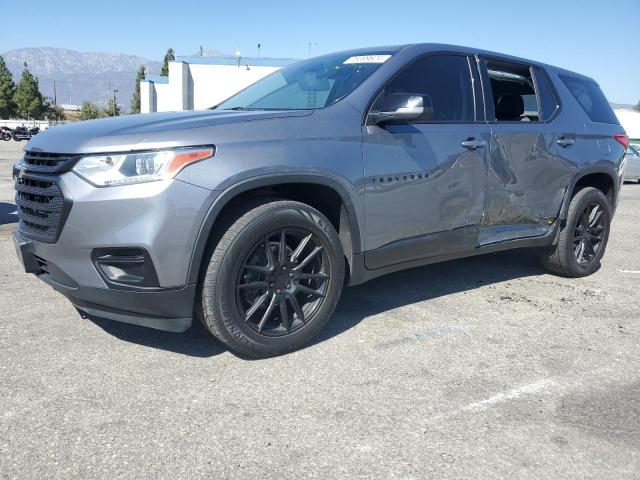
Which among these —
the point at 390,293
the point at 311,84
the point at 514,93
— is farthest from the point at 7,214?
the point at 514,93

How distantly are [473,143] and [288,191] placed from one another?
144 cm

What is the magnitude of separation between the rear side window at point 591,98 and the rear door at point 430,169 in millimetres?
1466

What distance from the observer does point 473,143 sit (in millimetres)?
3824

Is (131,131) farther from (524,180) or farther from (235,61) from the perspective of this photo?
(235,61)

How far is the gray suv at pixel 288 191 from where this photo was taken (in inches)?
103

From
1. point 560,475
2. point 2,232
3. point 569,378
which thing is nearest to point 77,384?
point 560,475

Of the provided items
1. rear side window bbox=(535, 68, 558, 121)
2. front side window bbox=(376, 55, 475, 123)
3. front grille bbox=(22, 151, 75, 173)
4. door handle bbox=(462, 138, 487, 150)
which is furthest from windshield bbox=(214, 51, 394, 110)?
rear side window bbox=(535, 68, 558, 121)

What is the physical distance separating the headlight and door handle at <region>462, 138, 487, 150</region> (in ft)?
6.69

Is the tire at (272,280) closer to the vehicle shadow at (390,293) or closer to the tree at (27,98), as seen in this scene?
the vehicle shadow at (390,293)

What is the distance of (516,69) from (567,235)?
1509mm

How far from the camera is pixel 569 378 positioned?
2.95m

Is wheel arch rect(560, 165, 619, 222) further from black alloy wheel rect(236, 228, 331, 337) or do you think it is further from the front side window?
black alloy wheel rect(236, 228, 331, 337)

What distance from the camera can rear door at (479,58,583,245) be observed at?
408cm

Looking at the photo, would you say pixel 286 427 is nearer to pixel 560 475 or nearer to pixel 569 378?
pixel 560 475
